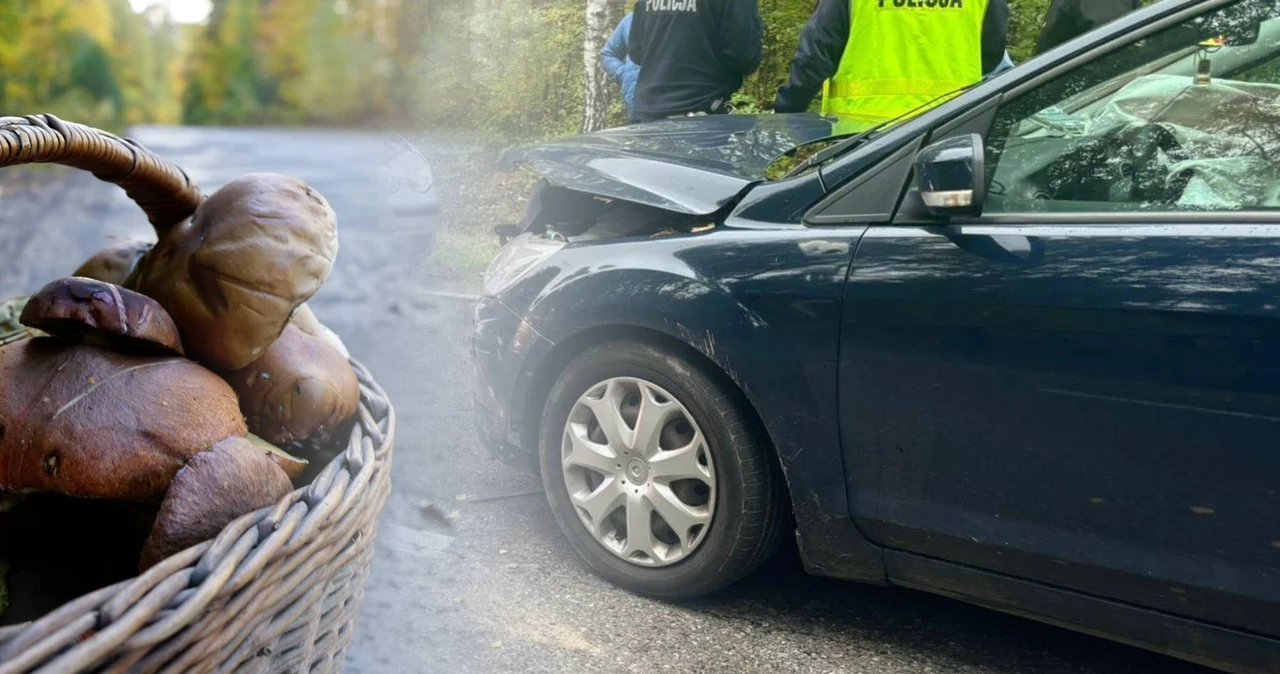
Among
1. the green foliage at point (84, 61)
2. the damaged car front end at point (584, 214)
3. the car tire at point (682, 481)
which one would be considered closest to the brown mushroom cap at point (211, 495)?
the green foliage at point (84, 61)

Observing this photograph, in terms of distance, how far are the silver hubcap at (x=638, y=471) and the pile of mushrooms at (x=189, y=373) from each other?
68cm

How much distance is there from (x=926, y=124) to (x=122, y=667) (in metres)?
1.63

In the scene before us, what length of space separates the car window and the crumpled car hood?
59 centimetres

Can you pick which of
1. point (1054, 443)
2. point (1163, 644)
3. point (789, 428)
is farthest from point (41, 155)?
point (1163, 644)

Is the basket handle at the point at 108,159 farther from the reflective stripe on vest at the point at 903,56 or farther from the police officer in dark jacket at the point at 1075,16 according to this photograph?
the police officer in dark jacket at the point at 1075,16

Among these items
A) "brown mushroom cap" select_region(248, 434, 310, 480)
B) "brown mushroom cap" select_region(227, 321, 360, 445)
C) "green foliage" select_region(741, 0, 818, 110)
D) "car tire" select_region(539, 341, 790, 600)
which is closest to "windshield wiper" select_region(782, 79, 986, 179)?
"car tire" select_region(539, 341, 790, 600)

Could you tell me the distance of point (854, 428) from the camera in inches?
75.4

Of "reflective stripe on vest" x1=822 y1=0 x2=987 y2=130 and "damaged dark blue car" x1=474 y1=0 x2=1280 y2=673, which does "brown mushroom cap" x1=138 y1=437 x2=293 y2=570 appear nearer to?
"damaged dark blue car" x1=474 y1=0 x2=1280 y2=673

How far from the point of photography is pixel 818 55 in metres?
3.53

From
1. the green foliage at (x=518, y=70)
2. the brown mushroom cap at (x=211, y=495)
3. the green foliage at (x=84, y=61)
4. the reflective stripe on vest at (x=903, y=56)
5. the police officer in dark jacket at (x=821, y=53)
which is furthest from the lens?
the police officer in dark jacket at (x=821, y=53)

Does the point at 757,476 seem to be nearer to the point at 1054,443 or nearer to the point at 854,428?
the point at 854,428

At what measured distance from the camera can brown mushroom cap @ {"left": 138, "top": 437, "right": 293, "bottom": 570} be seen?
1146 mm

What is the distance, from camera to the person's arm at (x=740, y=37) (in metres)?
3.56

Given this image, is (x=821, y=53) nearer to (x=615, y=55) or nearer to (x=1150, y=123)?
(x=615, y=55)
